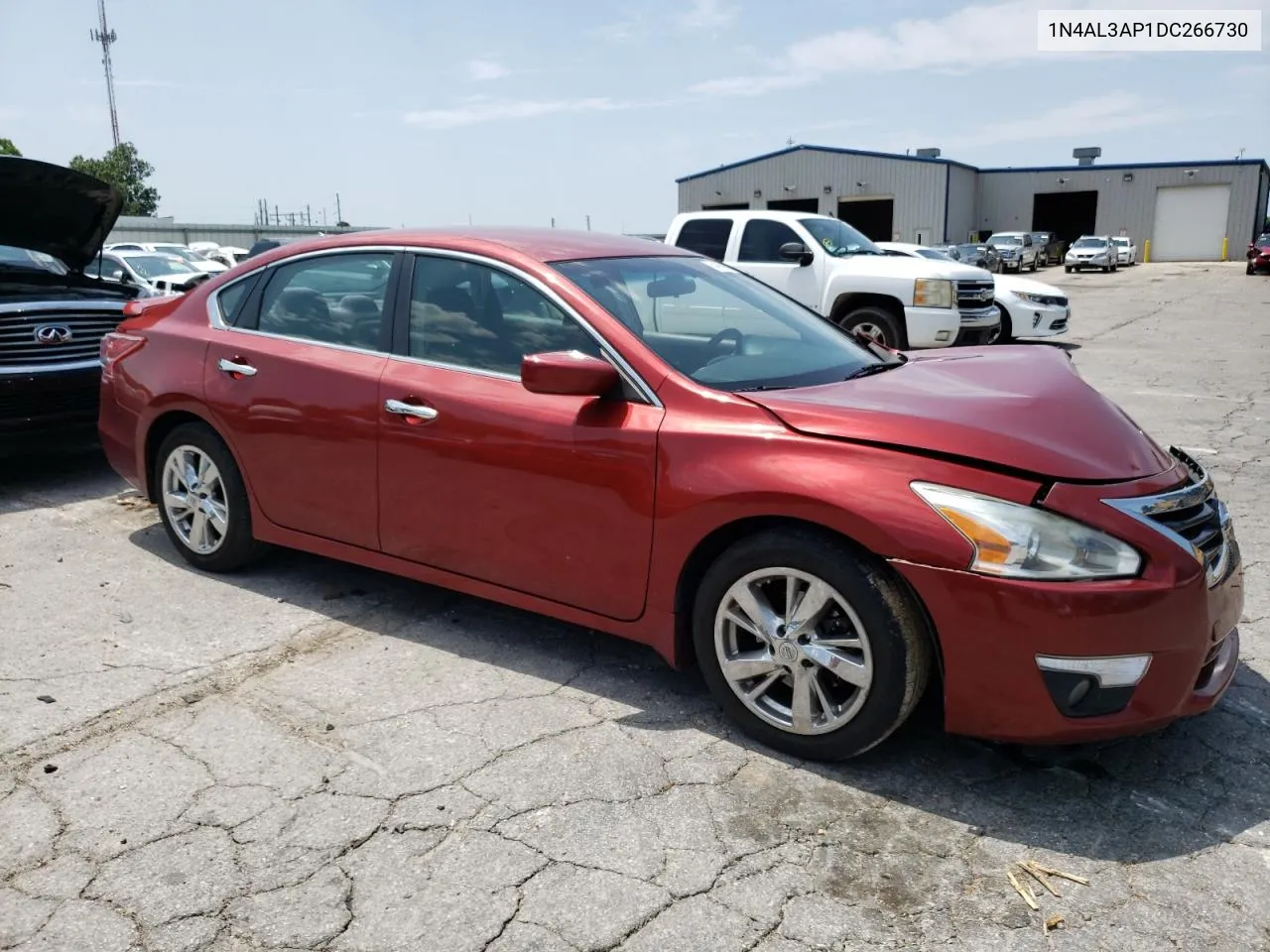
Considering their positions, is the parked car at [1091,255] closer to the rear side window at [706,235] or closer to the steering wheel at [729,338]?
the rear side window at [706,235]

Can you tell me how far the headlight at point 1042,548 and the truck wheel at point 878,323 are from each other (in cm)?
922

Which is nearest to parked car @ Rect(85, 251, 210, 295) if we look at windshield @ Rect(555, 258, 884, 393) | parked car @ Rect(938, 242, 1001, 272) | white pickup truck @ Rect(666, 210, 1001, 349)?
white pickup truck @ Rect(666, 210, 1001, 349)

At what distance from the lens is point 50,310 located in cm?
637

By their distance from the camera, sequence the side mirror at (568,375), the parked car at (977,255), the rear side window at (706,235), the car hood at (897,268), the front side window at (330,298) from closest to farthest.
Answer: the side mirror at (568,375) → the front side window at (330,298) → the car hood at (897,268) → the rear side window at (706,235) → the parked car at (977,255)

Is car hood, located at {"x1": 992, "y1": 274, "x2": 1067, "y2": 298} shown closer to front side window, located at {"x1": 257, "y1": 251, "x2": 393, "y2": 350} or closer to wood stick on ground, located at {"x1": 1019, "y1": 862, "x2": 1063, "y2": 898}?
front side window, located at {"x1": 257, "y1": 251, "x2": 393, "y2": 350}

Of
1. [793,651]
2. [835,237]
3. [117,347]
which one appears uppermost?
[835,237]

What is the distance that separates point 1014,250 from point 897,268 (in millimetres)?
30684

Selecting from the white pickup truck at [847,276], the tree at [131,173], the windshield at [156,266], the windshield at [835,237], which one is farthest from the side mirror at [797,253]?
the tree at [131,173]

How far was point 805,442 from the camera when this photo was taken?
310 centimetres

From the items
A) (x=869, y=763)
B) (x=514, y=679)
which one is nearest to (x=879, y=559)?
(x=869, y=763)

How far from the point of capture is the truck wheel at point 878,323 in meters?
11.8

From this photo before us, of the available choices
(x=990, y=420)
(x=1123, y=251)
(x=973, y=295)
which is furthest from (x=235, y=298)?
(x=1123, y=251)

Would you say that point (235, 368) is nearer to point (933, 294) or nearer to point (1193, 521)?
point (1193, 521)

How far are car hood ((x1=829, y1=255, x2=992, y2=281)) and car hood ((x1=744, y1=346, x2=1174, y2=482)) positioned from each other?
836cm
